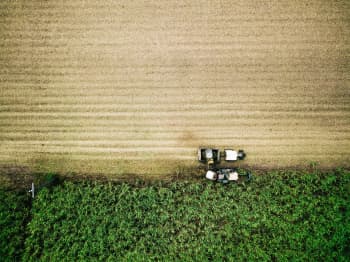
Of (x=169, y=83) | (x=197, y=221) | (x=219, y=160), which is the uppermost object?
(x=169, y=83)

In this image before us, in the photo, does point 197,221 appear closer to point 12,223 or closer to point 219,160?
point 219,160

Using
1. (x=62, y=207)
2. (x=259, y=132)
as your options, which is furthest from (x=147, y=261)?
(x=259, y=132)

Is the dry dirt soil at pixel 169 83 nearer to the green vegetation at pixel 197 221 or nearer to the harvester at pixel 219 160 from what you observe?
the harvester at pixel 219 160

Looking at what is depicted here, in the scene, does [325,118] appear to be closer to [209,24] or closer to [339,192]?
[339,192]

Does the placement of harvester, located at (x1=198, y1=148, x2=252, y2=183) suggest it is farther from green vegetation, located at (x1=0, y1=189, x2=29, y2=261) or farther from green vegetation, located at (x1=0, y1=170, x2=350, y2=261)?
green vegetation, located at (x1=0, y1=189, x2=29, y2=261)

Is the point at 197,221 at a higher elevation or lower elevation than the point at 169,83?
lower

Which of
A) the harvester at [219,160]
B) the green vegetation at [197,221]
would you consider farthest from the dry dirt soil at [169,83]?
the green vegetation at [197,221]

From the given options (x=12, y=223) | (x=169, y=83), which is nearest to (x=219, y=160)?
(x=169, y=83)
